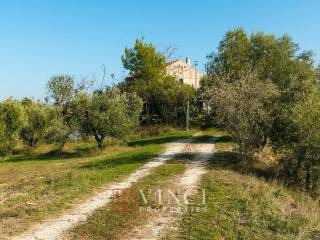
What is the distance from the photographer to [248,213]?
42.3ft

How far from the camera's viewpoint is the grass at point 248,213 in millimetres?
11273

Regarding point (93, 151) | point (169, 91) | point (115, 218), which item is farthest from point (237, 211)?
point (169, 91)

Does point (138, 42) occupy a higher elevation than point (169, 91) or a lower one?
higher

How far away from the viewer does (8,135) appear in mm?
33312

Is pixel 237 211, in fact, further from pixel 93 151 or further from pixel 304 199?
pixel 93 151

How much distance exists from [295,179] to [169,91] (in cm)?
2924

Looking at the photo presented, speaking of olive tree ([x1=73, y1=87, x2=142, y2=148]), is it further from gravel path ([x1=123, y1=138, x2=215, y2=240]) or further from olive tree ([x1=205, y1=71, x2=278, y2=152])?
olive tree ([x1=205, y1=71, x2=278, y2=152])

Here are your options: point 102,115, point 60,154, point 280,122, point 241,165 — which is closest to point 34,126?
point 60,154

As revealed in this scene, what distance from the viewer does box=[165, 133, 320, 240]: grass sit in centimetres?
1127

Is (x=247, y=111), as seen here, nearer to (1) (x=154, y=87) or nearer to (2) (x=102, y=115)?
(2) (x=102, y=115)

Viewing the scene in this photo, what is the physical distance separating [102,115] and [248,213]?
59.1ft

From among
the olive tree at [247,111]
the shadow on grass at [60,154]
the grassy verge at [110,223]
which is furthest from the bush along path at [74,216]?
the shadow on grass at [60,154]

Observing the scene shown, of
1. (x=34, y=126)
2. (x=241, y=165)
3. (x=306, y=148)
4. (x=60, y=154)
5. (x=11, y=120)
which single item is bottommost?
(x=60, y=154)

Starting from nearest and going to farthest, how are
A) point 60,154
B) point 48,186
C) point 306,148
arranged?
point 48,186, point 306,148, point 60,154
